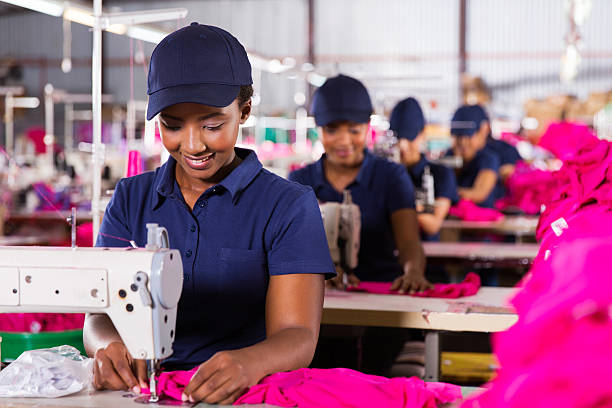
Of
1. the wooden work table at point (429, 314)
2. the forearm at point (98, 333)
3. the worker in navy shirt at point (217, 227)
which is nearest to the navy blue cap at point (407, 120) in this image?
the wooden work table at point (429, 314)

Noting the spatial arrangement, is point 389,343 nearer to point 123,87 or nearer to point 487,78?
point 487,78

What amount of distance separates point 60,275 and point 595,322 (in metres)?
1.04

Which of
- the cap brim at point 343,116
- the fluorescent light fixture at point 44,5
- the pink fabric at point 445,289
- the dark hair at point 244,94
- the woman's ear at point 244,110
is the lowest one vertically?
the pink fabric at point 445,289

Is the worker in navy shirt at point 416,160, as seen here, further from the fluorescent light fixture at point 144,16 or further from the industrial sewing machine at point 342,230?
the fluorescent light fixture at point 144,16

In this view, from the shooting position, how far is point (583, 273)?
813 millimetres

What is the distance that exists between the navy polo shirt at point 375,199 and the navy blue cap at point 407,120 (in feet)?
4.80

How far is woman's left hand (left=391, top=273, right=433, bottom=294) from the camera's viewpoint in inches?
110

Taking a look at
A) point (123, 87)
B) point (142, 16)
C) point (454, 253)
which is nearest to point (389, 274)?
point (454, 253)

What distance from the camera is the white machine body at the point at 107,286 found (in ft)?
4.99

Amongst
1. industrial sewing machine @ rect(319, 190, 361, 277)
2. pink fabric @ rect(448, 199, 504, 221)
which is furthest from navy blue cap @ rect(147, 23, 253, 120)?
pink fabric @ rect(448, 199, 504, 221)

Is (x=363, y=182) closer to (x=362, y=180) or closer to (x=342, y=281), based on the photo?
(x=362, y=180)

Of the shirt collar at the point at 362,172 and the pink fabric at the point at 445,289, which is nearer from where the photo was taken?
the pink fabric at the point at 445,289

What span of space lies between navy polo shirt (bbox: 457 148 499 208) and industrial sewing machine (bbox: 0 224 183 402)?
4534mm

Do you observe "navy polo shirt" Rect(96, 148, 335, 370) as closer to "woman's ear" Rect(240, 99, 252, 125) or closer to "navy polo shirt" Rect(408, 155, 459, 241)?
"woman's ear" Rect(240, 99, 252, 125)
